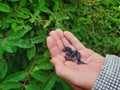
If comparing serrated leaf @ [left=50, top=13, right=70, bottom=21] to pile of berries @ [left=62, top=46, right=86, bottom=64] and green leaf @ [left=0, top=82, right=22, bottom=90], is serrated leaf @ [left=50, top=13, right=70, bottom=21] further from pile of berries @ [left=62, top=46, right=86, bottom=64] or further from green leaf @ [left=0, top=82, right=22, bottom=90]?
green leaf @ [left=0, top=82, right=22, bottom=90]

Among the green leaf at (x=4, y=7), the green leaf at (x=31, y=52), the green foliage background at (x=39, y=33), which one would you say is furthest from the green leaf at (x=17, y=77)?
the green leaf at (x=4, y=7)

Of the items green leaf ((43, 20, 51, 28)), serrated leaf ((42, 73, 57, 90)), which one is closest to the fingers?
green leaf ((43, 20, 51, 28))

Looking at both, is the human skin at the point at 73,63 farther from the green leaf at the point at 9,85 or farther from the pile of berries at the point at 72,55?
the green leaf at the point at 9,85

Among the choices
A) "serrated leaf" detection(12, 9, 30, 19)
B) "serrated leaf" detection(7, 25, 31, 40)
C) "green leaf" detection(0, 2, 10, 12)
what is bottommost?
"serrated leaf" detection(7, 25, 31, 40)

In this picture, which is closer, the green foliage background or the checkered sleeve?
the checkered sleeve

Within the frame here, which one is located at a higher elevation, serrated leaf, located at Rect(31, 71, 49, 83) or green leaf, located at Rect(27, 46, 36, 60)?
green leaf, located at Rect(27, 46, 36, 60)

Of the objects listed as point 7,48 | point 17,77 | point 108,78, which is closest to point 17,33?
point 7,48

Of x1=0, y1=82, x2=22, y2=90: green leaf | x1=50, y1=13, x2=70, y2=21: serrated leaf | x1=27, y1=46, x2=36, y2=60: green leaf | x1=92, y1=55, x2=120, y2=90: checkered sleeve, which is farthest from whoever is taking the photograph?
x1=50, y1=13, x2=70, y2=21: serrated leaf

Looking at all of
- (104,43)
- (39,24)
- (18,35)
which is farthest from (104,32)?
(18,35)
